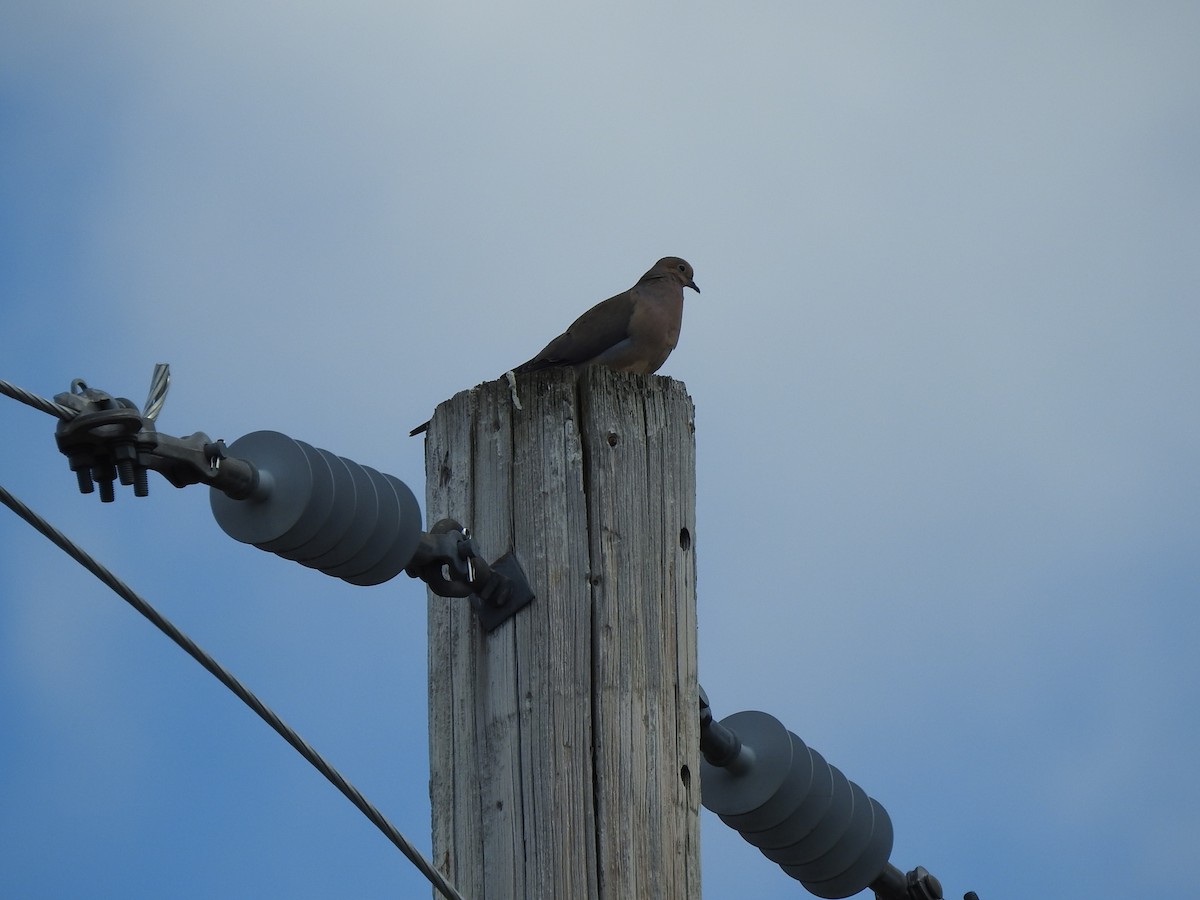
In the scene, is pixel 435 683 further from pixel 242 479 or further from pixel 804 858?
pixel 804 858

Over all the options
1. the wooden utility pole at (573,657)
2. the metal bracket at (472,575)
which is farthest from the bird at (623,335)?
the metal bracket at (472,575)

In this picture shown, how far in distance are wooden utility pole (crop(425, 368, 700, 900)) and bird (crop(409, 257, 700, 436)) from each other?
4.07 feet

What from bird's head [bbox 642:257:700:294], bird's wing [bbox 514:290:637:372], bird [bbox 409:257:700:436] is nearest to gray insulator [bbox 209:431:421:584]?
bird [bbox 409:257:700:436]

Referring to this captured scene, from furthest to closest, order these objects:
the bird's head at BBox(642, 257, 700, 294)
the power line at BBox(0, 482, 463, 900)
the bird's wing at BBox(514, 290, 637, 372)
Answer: the bird's head at BBox(642, 257, 700, 294)
the bird's wing at BBox(514, 290, 637, 372)
the power line at BBox(0, 482, 463, 900)

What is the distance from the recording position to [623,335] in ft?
18.0

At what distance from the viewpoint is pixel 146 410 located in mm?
3432

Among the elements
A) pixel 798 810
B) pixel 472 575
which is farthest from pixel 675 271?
pixel 472 575

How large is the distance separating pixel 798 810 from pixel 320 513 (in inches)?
65.9

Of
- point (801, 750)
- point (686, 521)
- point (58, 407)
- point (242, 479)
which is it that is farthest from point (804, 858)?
point (58, 407)

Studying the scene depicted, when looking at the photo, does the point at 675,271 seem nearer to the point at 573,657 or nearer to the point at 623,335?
the point at 623,335

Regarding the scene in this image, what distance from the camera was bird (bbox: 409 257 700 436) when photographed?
530cm

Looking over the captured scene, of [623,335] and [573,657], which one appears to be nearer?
[573,657]

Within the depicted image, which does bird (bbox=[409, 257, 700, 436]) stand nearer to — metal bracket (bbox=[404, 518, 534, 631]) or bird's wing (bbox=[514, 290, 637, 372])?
bird's wing (bbox=[514, 290, 637, 372])

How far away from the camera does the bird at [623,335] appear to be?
530cm
